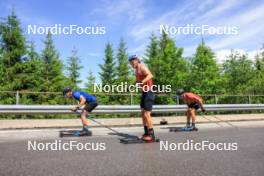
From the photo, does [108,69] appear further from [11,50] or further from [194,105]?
[194,105]

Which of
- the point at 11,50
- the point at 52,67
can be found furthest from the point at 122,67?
the point at 11,50

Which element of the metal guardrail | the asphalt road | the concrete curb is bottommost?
the asphalt road

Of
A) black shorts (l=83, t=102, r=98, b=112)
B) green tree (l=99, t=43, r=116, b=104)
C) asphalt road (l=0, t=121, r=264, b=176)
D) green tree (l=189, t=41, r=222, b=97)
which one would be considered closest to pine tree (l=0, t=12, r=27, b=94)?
green tree (l=99, t=43, r=116, b=104)

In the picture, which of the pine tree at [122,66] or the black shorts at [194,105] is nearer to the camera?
the black shorts at [194,105]

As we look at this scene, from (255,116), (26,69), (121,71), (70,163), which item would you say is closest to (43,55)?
(26,69)

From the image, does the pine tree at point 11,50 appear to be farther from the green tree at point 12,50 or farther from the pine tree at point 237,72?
the pine tree at point 237,72

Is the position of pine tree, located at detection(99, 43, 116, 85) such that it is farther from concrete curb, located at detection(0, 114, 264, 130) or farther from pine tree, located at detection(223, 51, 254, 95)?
concrete curb, located at detection(0, 114, 264, 130)

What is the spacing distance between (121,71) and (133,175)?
45599 millimetres

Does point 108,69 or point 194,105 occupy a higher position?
point 108,69

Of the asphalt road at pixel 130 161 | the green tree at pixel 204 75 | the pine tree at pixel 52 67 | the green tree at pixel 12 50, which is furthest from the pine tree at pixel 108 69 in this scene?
the asphalt road at pixel 130 161

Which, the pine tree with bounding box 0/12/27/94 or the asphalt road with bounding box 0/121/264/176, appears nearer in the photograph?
the asphalt road with bounding box 0/121/264/176

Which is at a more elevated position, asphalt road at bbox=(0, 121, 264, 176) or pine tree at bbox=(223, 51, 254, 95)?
pine tree at bbox=(223, 51, 254, 95)

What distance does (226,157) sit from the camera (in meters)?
5.19

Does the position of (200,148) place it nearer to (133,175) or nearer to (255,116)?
(133,175)
